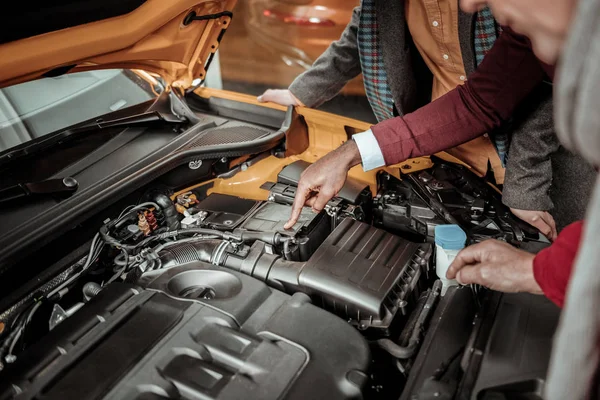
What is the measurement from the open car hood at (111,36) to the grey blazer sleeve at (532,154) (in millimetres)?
1212

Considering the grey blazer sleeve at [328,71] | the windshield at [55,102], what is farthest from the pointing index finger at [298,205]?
the windshield at [55,102]

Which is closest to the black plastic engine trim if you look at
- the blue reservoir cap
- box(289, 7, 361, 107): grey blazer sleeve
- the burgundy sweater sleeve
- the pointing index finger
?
box(289, 7, 361, 107): grey blazer sleeve

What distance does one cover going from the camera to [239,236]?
1560mm

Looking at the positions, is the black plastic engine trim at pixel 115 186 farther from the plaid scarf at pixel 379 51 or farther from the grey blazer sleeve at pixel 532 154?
the grey blazer sleeve at pixel 532 154

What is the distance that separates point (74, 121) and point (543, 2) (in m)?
1.73

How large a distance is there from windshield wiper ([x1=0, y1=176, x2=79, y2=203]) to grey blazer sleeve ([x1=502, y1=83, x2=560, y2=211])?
1.46 metres

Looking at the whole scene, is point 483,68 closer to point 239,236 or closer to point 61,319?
point 239,236

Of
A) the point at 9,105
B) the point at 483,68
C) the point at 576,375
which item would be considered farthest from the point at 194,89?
the point at 576,375

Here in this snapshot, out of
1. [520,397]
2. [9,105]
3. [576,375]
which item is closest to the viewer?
[576,375]

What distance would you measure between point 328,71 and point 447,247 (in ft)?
4.06

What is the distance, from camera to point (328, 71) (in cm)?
237

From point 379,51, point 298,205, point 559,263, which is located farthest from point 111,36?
point 559,263

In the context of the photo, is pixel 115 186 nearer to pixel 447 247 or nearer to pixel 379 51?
pixel 447 247

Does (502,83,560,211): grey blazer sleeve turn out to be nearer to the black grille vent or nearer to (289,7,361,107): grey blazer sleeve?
(289,7,361,107): grey blazer sleeve
